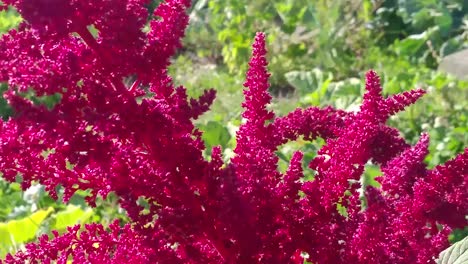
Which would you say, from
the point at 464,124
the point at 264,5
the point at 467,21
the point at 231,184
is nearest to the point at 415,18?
the point at 467,21

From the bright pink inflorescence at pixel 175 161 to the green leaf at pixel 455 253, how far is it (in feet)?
0.41

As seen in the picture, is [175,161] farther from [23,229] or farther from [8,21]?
[8,21]

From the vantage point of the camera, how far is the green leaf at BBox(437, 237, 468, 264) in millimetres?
1550

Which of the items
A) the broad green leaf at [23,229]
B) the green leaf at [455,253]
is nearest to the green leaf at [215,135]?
the broad green leaf at [23,229]

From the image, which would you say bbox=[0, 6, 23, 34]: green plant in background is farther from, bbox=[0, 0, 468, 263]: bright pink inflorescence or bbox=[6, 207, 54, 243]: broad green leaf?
bbox=[0, 0, 468, 263]: bright pink inflorescence

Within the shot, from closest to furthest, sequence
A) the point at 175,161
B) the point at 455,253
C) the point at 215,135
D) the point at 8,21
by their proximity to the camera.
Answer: the point at 175,161
the point at 455,253
the point at 215,135
the point at 8,21

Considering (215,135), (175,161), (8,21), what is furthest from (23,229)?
(8,21)

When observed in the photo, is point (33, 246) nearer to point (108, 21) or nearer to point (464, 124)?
point (108, 21)

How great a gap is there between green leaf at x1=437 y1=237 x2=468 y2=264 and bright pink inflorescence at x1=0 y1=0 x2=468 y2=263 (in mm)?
126

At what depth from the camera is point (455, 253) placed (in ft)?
5.20

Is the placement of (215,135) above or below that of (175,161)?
above

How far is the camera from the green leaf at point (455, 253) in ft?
5.08

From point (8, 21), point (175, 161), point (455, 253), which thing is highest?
point (8, 21)

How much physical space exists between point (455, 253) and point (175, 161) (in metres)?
0.68
